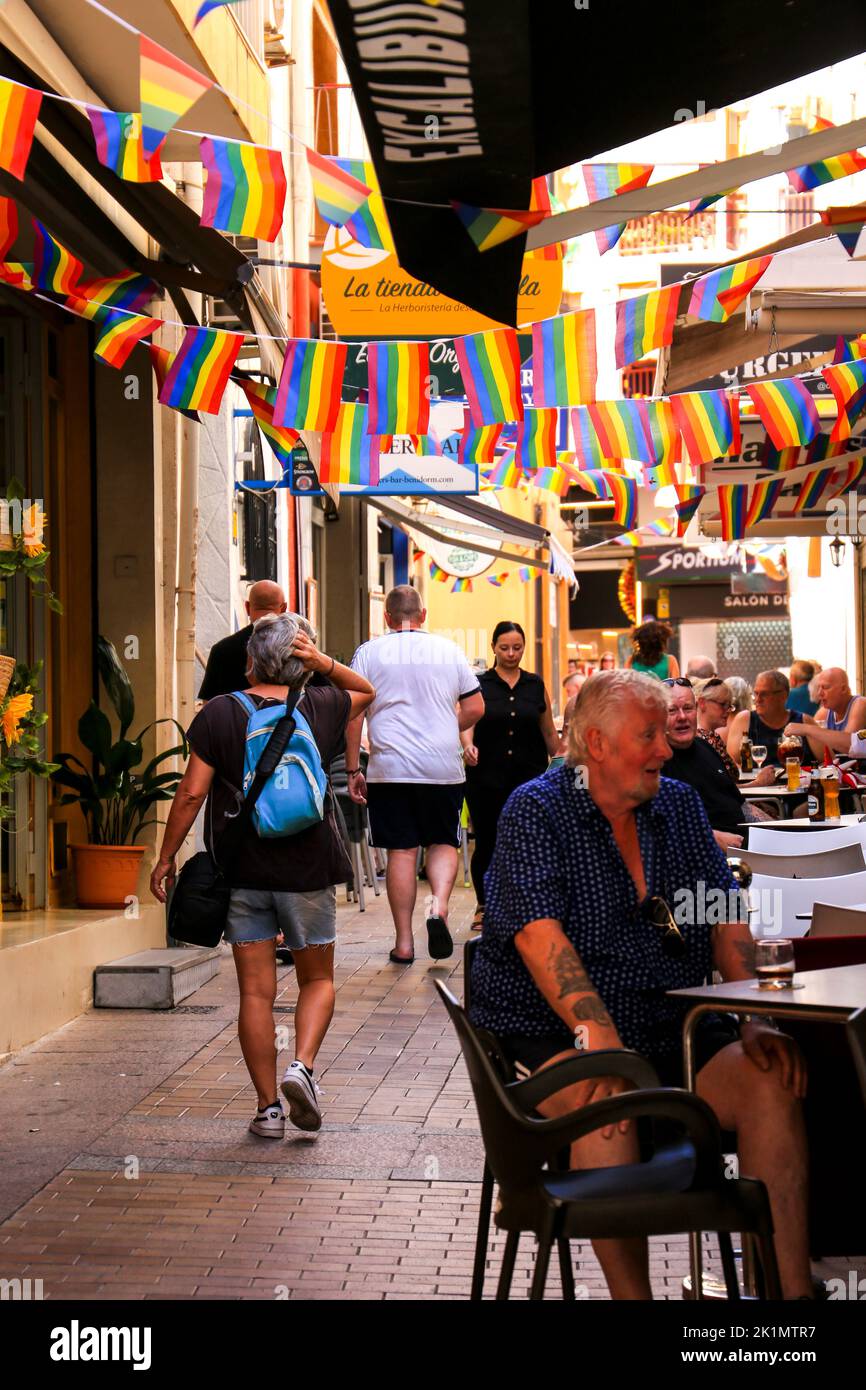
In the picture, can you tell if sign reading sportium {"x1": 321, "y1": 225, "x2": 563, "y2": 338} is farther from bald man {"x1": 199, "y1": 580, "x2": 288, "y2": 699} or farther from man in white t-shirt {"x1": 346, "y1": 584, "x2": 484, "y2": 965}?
bald man {"x1": 199, "y1": 580, "x2": 288, "y2": 699}

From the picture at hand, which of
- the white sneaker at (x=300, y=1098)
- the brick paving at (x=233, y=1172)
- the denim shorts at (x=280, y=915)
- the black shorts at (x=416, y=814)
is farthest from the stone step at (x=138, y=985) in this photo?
the white sneaker at (x=300, y=1098)

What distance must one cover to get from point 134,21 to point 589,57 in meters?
4.41

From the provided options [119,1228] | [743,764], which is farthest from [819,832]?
[743,764]

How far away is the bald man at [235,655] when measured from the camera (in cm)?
916

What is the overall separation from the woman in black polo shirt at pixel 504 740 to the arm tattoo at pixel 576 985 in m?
7.54

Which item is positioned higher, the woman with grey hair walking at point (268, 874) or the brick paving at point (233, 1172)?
the woman with grey hair walking at point (268, 874)

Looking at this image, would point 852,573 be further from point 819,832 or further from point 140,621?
point 819,832

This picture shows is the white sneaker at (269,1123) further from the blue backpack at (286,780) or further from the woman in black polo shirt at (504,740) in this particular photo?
the woman in black polo shirt at (504,740)

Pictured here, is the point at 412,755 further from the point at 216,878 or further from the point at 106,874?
the point at 216,878

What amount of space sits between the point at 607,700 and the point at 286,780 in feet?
7.15

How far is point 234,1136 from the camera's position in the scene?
6.36 m

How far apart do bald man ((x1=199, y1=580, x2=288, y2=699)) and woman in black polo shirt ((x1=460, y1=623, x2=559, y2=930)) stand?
9.31 feet

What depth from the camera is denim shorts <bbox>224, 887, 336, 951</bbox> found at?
6.45 meters

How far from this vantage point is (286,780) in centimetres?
634
